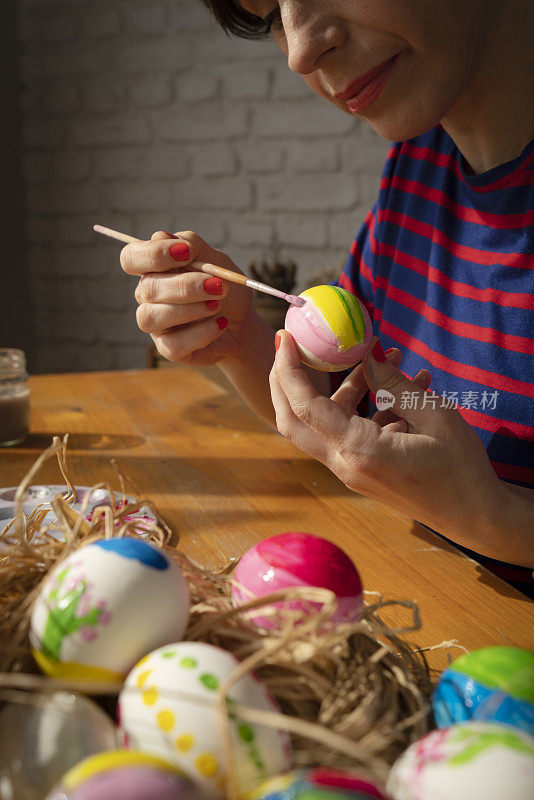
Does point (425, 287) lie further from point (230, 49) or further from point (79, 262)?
point (79, 262)

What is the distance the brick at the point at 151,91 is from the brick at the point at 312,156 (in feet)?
1.46

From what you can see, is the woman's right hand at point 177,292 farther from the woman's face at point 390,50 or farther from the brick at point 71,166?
the brick at point 71,166

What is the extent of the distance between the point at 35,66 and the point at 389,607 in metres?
2.47

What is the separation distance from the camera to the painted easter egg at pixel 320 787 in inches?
10.7

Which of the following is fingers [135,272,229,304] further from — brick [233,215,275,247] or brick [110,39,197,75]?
brick [110,39,197,75]

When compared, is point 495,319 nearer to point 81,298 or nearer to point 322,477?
point 322,477

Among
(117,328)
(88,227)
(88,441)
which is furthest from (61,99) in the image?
(88,441)

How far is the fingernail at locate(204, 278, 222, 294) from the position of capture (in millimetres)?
837

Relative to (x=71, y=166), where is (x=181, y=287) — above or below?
below

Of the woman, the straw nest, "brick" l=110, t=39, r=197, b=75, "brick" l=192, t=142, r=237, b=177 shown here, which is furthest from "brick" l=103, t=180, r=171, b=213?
the straw nest

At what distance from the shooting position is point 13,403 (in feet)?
3.44

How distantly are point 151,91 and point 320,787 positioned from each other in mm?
2519

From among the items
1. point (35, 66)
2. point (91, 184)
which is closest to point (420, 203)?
point (91, 184)

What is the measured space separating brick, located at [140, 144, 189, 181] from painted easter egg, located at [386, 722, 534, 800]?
2414mm
